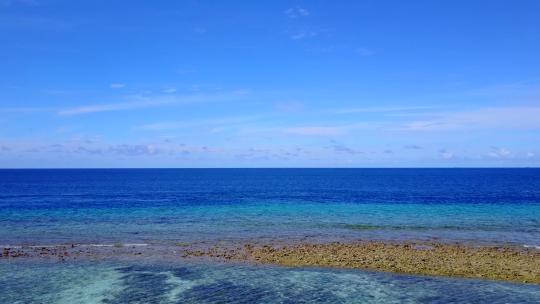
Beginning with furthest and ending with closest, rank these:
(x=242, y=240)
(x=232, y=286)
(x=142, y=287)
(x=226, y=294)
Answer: (x=242, y=240) < (x=232, y=286) < (x=142, y=287) < (x=226, y=294)

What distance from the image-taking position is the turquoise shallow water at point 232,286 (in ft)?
70.8

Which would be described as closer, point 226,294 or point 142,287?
point 226,294

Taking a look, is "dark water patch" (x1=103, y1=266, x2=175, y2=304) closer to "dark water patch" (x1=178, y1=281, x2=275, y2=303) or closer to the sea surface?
the sea surface

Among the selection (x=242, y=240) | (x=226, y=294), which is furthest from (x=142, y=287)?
(x=242, y=240)

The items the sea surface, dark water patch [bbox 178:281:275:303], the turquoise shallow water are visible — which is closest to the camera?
dark water patch [bbox 178:281:275:303]

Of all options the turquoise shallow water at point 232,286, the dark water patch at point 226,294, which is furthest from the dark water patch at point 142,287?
the dark water patch at point 226,294

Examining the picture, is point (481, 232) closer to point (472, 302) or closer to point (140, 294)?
point (472, 302)

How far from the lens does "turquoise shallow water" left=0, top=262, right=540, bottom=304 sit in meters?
21.6

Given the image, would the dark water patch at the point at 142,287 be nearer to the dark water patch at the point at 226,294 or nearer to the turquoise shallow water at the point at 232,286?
the turquoise shallow water at the point at 232,286

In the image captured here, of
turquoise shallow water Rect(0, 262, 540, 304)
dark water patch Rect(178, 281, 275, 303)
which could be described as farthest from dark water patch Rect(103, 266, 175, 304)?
dark water patch Rect(178, 281, 275, 303)

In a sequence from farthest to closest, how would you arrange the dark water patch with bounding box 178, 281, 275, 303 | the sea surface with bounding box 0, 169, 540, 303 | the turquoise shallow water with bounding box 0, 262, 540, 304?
the sea surface with bounding box 0, 169, 540, 303 → the turquoise shallow water with bounding box 0, 262, 540, 304 → the dark water patch with bounding box 178, 281, 275, 303

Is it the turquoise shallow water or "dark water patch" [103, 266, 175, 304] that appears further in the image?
the turquoise shallow water

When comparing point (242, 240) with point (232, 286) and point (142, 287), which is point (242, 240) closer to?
point (232, 286)

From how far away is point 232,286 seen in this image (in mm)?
23734
